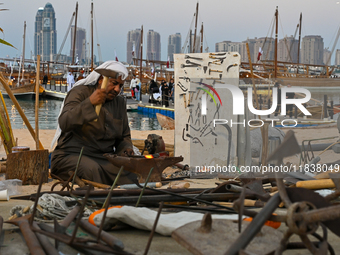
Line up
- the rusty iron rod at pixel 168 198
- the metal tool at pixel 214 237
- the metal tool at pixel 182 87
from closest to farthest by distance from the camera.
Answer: the metal tool at pixel 214 237 < the rusty iron rod at pixel 168 198 < the metal tool at pixel 182 87

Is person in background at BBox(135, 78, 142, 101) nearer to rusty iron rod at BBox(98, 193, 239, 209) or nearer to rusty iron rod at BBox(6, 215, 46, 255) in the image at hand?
rusty iron rod at BBox(98, 193, 239, 209)

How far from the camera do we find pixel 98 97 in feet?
14.9

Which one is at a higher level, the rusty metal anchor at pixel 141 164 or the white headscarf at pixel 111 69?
the white headscarf at pixel 111 69

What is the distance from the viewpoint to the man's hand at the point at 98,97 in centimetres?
455

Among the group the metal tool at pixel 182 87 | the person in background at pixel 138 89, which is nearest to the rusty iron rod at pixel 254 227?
the metal tool at pixel 182 87

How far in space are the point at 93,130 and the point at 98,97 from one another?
1.41 ft

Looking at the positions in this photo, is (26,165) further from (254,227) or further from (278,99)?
(254,227)

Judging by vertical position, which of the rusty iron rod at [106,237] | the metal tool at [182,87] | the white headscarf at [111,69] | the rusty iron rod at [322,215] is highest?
the white headscarf at [111,69]

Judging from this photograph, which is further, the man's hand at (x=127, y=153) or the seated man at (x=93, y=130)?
the man's hand at (x=127, y=153)

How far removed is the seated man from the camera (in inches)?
179

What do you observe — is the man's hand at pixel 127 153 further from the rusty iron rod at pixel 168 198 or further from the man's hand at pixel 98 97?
the rusty iron rod at pixel 168 198

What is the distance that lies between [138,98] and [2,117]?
2186cm

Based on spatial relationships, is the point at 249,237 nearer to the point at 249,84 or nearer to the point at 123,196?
the point at 123,196

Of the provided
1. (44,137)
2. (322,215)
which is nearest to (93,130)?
(322,215)
